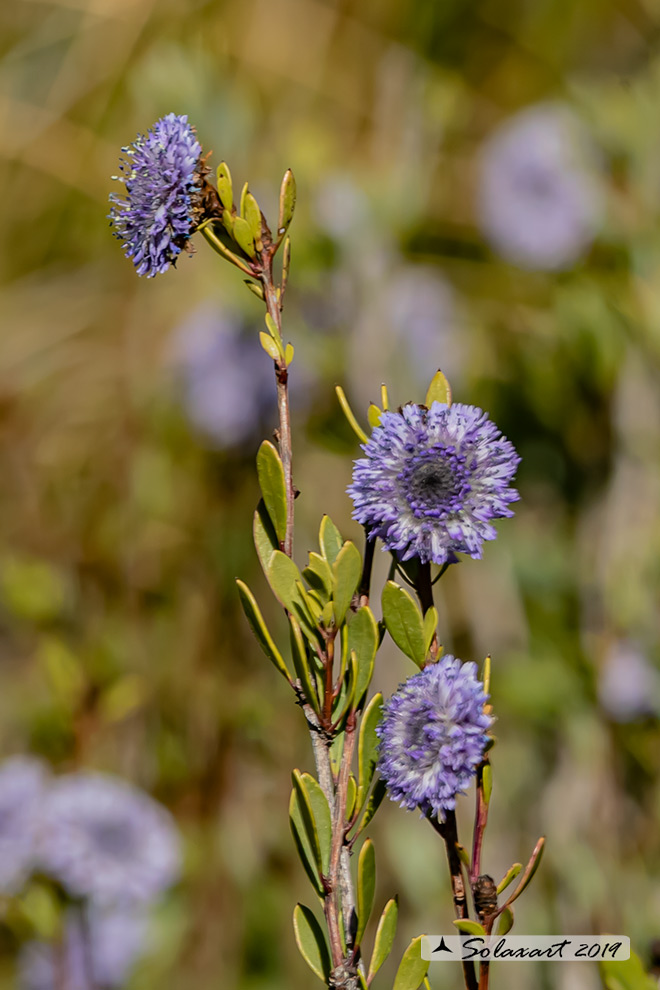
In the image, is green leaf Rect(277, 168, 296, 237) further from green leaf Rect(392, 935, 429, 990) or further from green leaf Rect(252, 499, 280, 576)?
green leaf Rect(392, 935, 429, 990)

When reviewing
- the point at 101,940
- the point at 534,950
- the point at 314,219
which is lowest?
the point at 534,950

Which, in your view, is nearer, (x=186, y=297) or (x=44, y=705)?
(x=44, y=705)

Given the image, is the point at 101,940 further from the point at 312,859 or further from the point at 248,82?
the point at 248,82

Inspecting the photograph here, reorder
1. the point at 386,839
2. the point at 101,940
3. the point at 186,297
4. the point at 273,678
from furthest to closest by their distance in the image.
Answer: the point at 186,297 < the point at 273,678 < the point at 386,839 < the point at 101,940

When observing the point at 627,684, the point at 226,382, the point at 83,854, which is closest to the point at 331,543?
the point at 83,854

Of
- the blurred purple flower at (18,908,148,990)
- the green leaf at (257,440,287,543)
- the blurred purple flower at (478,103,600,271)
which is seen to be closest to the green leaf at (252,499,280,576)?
the green leaf at (257,440,287,543)

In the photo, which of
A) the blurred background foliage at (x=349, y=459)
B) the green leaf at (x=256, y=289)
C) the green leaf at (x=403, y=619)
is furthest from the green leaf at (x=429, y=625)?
the blurred background foliage at (x=349, y=459)

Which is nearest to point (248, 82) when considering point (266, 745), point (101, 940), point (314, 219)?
point (314, 219)

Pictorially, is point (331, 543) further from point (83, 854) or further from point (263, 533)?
point (83, 854)

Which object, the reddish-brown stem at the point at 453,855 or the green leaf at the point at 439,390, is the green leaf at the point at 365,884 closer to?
the reddish-brown stem at the point at 453,855
